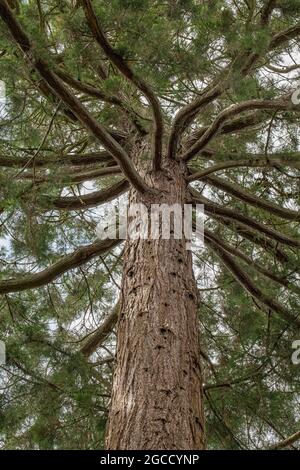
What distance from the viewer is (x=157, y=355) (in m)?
2.75

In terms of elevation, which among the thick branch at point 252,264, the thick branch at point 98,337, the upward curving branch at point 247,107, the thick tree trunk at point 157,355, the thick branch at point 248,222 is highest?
the upward curving branch at point 247,107

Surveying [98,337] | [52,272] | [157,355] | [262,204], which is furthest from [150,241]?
[98,337]

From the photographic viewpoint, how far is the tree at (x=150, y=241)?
2.92 m

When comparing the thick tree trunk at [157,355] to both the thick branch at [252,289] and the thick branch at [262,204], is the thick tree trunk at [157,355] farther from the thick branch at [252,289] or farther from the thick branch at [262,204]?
the thick branch at [262,204]

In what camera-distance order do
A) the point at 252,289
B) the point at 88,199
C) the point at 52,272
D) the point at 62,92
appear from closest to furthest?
the point at 62,92 < the point at 52,272 < the point at 252,289 < the point at 88,199

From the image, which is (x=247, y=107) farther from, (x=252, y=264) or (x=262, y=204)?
(x=252, y=264)

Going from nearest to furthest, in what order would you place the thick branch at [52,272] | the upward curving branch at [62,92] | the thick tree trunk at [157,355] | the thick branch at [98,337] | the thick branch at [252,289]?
the thick tree trunk at [157,355]
the upward curving branch at [62,92]
the thick branch at [52,272]
the thick branch at [252,289]
the thick branch at [98,337]

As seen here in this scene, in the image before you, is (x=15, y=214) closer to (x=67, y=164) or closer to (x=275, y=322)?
(x=67, y=164)

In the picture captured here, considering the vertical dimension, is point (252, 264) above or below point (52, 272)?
above

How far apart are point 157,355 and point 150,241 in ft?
3.19

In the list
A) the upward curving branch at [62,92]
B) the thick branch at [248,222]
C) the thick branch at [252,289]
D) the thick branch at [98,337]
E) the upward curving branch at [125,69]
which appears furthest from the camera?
the thick branch at [98,337]

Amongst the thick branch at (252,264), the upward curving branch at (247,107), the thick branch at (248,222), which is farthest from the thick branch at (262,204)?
the upward curving branch at (247,107)

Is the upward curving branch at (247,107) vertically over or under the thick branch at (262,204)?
over

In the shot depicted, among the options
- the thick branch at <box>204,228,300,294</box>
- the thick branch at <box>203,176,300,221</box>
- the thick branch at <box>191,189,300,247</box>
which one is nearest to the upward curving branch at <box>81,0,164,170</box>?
the thick branch at <box>191,189,300,247</box>
